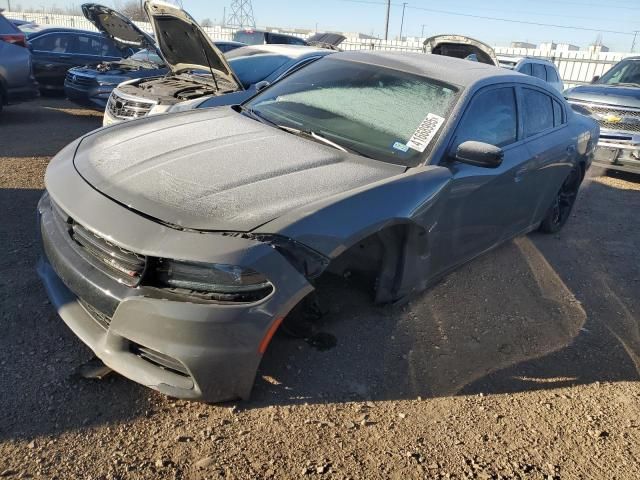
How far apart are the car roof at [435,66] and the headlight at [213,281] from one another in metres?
2.10

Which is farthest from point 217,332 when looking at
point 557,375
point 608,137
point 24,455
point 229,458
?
point 608,137

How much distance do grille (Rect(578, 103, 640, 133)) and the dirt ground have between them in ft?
16.3

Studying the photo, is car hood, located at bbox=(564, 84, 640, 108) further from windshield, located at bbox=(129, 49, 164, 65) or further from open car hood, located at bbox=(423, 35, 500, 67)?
windshield, located at bbox=(129, 49, 164, 65)

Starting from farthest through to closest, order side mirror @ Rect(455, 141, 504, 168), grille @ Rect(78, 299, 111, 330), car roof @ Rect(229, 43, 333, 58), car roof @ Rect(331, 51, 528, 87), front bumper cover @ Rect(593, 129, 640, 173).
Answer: front bumper cover @ Rect(593, 129, 640, 173), car roof @ Rect(229, 43, 333, 58), car roof @ Rect(331, 51, 528, 87), side mirror @ Rect(455, 141, 504, 168), grille @ Rect(78, 299, 111, 330)

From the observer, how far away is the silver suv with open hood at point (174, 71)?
5539mm

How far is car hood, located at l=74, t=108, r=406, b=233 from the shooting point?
7.52 ft

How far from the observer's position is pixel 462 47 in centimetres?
771

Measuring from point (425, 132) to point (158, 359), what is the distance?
1.99m

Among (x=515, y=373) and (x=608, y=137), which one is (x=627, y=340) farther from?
(x=608, y=137)

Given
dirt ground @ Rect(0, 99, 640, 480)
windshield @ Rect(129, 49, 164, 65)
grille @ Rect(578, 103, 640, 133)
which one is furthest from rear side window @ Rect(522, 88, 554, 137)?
windshield @ Rect(129, 49, 164, 65)

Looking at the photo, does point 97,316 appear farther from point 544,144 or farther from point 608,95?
point 608,95

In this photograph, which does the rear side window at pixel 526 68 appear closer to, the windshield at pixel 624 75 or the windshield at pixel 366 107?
the windshield at pixel 624 75

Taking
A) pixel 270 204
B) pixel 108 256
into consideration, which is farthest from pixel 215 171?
pixel 108 256

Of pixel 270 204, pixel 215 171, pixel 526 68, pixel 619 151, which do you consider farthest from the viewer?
pixel 526 68
